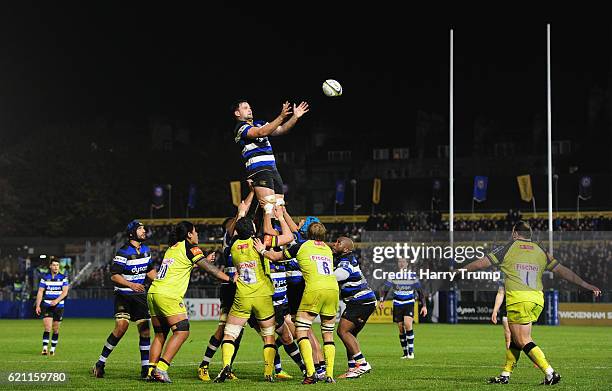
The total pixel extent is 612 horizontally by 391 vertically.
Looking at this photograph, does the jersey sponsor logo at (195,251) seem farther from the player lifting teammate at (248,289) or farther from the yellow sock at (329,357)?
the yellow sock at (329,357)

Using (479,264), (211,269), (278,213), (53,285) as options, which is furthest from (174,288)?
(53,285)

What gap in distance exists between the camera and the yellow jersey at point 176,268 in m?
17.9

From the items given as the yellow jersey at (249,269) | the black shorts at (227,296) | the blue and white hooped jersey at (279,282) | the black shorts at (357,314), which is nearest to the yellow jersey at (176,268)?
the yellow jersey at (249,269)

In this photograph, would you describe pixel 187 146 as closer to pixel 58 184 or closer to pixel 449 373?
pixel 58 184

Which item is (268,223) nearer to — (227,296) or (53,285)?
(227,296)

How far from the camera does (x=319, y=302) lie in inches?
704

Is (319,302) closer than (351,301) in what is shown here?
Yes

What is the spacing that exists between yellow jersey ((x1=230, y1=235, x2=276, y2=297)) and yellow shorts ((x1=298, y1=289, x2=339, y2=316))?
667 mm

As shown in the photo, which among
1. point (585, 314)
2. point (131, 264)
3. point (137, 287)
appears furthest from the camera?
point (585, 314)

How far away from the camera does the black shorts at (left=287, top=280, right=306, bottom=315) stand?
65.2ft

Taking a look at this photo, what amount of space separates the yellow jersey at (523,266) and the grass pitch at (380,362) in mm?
1537

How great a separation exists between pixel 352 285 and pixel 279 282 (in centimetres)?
156

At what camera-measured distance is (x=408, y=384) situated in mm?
17750

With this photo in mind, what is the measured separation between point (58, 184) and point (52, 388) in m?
79.4
